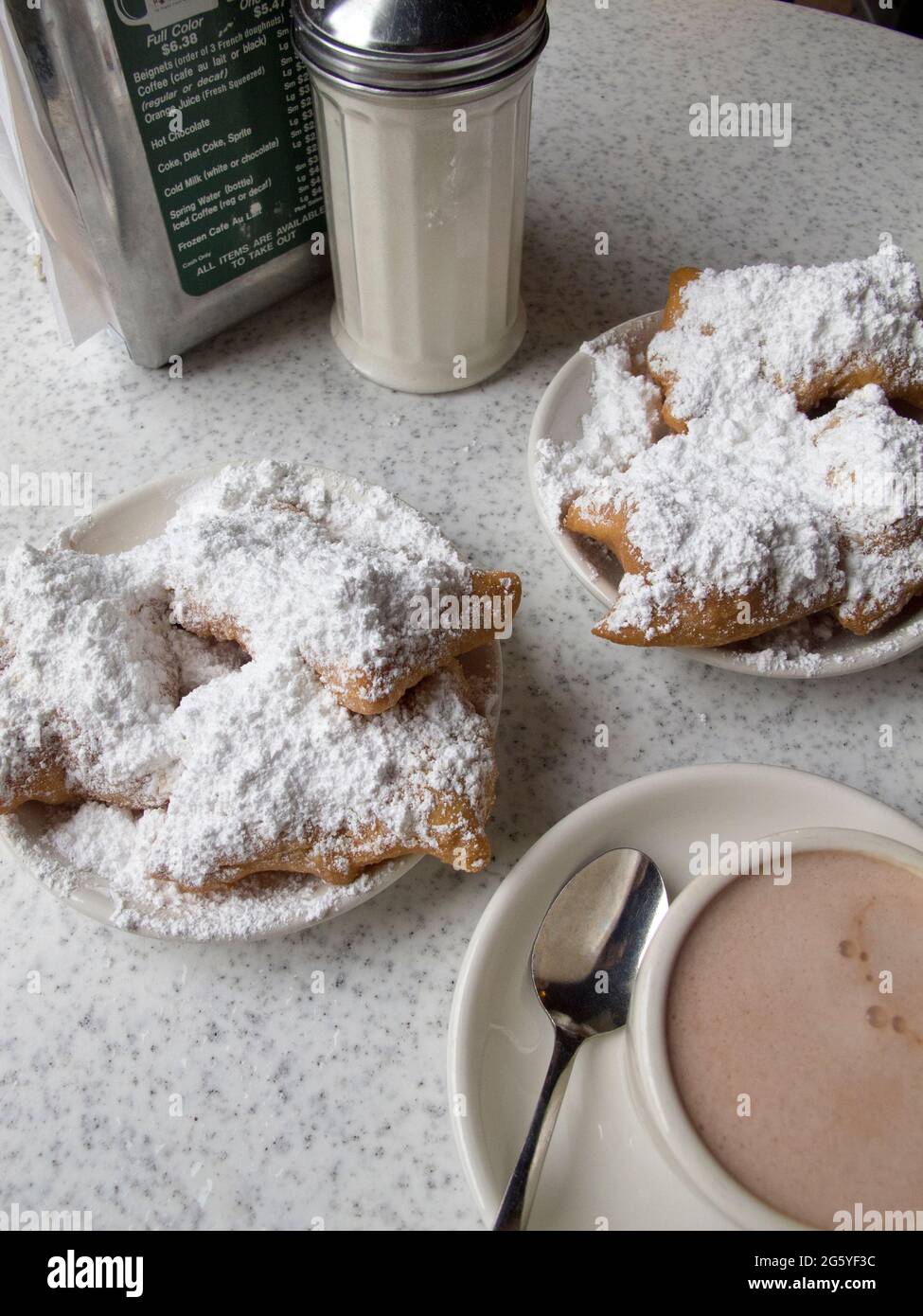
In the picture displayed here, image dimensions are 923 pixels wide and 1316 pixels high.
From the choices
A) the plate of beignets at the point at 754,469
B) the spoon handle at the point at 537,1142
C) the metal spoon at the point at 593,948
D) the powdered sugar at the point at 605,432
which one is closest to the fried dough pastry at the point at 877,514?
the plate of beignets at the point at 754,469

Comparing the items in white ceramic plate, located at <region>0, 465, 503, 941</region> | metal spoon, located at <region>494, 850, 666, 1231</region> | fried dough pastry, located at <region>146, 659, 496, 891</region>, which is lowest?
metal spoon, located at <region>494, 850, 666, 1231</region>

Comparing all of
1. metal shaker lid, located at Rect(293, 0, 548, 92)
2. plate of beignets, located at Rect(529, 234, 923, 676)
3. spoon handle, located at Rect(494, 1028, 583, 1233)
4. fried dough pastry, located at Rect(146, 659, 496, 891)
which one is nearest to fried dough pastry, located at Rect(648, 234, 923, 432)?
plate of beignets, located at Rect(529, 234, 923, 676)

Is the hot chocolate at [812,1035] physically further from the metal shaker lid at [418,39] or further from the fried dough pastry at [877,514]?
the metal shaker lid at [418,39]

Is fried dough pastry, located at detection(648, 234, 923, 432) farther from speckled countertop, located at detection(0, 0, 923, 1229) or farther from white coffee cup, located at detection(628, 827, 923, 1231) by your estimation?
white coffee cup, located at detection(628, 827, 923, 1231)

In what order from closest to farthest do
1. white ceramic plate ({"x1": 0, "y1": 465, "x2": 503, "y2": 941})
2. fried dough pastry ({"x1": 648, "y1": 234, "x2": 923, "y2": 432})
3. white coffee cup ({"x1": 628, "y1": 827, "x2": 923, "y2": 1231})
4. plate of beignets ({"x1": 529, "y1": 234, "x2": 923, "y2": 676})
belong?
white coffee cup ({"x1": 628, "y1": 827, "x2": 923, "y2": 1231}), white ceramic plate ({"x1": 0, "y1": 465, "x2": 503, "y2": 941}), plate of beignets ({"x1": 529, "y1": 234, "x2": 923, "y2": 676}), fried dough pastry ({"x1": 648, "y1": 234, "x2": 923, "y2": 432})

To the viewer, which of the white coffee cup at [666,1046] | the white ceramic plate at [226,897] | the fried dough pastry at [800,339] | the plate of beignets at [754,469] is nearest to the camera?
the white coffee cup at [666,1046]

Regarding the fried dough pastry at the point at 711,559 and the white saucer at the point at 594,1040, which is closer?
the white saucer at the point at 594,1040
